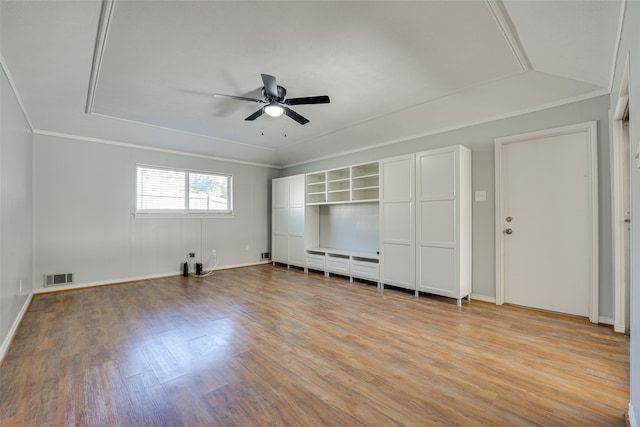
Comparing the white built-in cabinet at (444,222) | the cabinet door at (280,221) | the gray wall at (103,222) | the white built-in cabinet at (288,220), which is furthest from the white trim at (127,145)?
the white built-in cabinet at (444,222)

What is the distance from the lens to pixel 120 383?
6.25ft

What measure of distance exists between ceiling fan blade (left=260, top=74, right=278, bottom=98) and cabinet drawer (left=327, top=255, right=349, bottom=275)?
3215mm

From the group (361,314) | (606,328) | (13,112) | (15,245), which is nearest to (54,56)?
(13,112)

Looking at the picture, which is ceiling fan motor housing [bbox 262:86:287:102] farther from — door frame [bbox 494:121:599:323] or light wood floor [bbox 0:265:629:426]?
door frame [bbox 494:121:599:323]

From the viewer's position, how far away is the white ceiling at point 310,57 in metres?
1.93

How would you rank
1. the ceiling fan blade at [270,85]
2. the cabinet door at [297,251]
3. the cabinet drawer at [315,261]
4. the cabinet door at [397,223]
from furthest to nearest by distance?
the cabinet door at [297,251] < the cabinet drawer at [315,261] < the cabinet door at [397,223] < the ceiling fan blade at [270,85]

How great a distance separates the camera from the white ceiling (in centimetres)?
193

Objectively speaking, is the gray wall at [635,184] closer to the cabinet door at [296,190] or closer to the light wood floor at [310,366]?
the light wood floor at [310,366]

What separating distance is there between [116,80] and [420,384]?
3942 mm

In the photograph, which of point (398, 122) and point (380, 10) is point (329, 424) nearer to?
point (380, 10)

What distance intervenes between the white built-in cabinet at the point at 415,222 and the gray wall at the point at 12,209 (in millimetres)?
4127

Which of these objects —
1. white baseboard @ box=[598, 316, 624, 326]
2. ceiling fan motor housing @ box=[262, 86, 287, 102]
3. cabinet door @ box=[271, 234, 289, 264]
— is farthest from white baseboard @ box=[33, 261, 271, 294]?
white baseboard @ box=[598, 316, 624, 326]

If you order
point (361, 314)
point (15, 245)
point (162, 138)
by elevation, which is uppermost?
point (162, 138)

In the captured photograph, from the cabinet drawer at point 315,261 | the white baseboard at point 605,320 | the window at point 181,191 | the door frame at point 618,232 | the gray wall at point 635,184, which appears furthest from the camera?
the cabinet drawer at point 315,261
